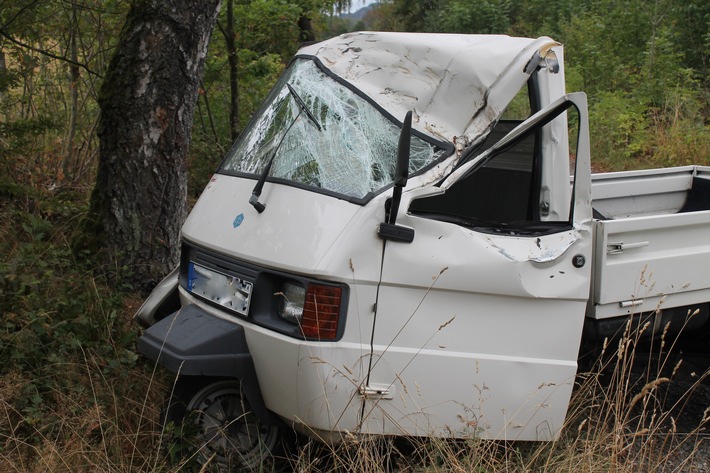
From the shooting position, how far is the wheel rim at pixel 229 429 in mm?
3561

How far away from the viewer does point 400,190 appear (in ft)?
10.5

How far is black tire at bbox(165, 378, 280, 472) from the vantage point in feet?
11.6

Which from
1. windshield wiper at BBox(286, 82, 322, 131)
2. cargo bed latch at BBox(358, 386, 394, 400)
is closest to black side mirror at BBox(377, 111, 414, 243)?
cargo bed latch at BBox(358, 386, 394, 400)

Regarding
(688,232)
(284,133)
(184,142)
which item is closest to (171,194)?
(184,142)

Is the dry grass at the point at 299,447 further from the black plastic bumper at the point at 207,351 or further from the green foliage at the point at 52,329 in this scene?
the black plastic bumper at the point at 207,351

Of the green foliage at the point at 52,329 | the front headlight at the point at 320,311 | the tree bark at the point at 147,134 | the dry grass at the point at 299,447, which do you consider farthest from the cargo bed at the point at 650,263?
the tree bark at the point at 147,134

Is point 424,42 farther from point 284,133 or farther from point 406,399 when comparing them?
point 406,399

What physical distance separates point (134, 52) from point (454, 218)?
2.67 metres

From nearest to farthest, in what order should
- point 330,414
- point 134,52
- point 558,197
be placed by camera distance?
1. point 330,414
2. point 558,197
3. point 134,52

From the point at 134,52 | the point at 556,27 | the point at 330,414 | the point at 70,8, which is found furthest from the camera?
the point at 556,27

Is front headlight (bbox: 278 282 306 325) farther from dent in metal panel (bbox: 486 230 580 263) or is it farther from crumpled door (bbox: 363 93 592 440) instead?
dent in metal panel (bbox: 486 230 580 263)

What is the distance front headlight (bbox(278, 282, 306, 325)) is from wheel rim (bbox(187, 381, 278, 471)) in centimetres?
49

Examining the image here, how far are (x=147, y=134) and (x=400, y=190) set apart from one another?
247cm

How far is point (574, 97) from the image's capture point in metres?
3.34
